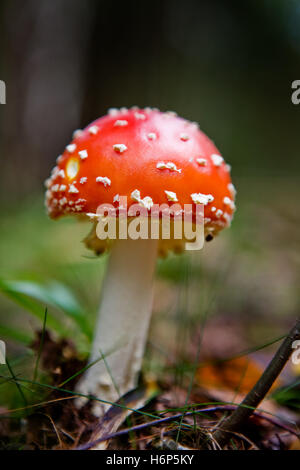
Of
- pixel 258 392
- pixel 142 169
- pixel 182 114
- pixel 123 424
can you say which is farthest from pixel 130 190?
pixel 182 114

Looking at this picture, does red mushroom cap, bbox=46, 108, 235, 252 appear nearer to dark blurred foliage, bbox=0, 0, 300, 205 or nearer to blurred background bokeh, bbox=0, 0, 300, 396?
blurred background bokeh, bbox=0, 0, 300, 396

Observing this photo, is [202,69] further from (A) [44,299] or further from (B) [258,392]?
(B) [258,392]

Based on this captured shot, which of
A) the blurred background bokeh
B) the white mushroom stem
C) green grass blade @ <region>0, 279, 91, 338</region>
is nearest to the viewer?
the white mushroom stem

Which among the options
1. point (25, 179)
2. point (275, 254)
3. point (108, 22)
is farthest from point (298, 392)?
point (108, 22)

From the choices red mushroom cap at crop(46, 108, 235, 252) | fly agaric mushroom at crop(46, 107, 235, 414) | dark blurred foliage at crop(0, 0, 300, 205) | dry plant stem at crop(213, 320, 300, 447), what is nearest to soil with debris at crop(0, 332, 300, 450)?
dry plant stem at crop(213, 320, 300, 447)

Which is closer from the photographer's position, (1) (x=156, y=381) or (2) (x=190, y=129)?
(2) (x=190, y=129)
